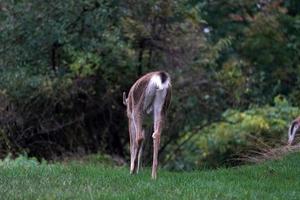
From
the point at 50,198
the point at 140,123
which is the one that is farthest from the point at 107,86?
the point at 50,198

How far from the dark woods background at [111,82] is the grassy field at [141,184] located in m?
4.68

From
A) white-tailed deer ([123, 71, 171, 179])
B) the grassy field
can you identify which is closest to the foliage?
the grassy field

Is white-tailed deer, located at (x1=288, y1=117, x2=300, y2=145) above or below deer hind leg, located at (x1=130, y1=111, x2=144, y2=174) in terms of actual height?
below

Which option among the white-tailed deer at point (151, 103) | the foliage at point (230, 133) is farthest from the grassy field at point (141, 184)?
the foliage at point (230, 133)

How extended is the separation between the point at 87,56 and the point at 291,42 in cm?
743

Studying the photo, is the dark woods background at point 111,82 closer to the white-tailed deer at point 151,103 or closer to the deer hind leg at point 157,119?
the white-tailed deer at point 151,103

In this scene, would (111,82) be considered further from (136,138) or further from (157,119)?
(157,119)

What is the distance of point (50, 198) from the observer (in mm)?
9359

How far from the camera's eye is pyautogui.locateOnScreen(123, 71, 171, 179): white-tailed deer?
10.8 m

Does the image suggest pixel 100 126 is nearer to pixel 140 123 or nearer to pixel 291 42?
pixel 291 42

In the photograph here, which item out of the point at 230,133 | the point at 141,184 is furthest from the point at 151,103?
the point at 230,133

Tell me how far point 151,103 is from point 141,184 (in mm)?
1168

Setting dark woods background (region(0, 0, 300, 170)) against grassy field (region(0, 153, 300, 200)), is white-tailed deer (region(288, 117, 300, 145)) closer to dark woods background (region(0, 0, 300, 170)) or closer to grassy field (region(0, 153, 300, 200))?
dark woods background (region(0, 0, 300, 170))

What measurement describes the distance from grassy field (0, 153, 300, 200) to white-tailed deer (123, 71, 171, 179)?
1.46ft
